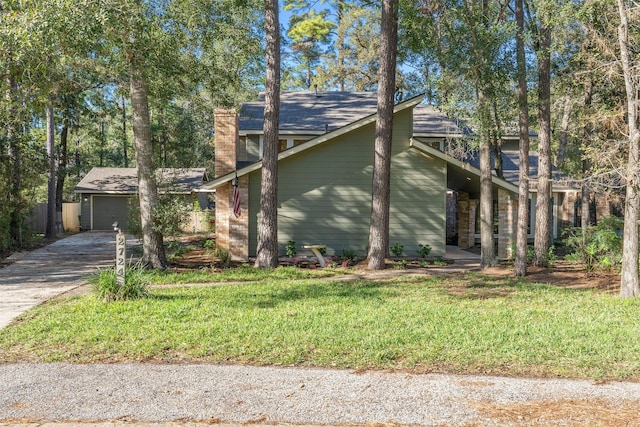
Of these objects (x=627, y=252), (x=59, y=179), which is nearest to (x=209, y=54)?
(x=627, y=252)

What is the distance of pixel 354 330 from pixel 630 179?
5.72m

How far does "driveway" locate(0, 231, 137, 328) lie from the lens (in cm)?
909

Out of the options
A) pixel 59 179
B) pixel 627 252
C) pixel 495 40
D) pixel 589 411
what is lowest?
pixel 589 411

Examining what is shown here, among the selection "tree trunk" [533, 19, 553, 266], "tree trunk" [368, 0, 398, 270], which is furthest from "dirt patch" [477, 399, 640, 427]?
"tree trunk" [533, 19, 553, 266]

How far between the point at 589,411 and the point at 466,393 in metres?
0.98

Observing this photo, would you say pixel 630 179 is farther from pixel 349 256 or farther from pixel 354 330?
pixel 349 256

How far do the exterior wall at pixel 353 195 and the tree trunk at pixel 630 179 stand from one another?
21.7 feet

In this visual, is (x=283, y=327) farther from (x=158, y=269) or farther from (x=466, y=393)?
(x=158, y=269)

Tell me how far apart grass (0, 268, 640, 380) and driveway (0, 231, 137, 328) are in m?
Answer: 0.75

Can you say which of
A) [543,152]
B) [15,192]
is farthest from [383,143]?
[15,192]

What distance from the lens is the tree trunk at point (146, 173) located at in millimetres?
12234

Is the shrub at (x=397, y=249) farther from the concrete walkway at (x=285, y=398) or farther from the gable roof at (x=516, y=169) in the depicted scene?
the concrete walkway at (x=285, y=398)

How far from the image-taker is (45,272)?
1303 centimetres

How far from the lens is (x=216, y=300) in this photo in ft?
28.9
